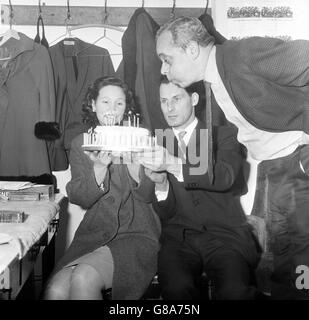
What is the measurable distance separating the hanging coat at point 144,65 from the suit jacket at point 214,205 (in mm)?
219

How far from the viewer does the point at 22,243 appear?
2.22ft

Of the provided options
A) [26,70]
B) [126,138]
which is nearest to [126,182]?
[126,138]

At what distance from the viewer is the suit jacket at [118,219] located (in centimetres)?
92

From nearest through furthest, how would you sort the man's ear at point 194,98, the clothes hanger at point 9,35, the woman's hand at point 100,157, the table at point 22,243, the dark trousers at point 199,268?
the table at point 22,243
the dark trousers at point 199,268
the woman's hand at point 100,157
the man's ear at point 194,98
the clothes hanger at point 9,35

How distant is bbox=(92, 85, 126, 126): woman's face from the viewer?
3.36 ft

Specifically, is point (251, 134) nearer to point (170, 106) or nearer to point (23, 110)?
point (170, 106)

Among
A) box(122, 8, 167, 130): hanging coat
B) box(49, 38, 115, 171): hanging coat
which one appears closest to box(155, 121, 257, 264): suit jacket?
box(122, 8, 167, 130): hanging coat

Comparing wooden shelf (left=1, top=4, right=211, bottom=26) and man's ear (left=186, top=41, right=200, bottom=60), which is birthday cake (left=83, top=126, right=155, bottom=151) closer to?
man's ear (left=186, top=41, right=200, bottom=60)

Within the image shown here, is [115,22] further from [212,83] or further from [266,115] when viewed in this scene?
[266,115]

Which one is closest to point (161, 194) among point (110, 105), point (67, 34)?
point (110, 105)

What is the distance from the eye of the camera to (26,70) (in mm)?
1201

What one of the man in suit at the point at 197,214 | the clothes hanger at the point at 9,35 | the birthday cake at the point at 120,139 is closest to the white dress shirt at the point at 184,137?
the man in suit at the point at 197,214

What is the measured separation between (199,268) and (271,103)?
0.40 metres

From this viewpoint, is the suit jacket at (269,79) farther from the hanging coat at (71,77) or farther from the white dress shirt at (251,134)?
the hanging coat at (71,77)
